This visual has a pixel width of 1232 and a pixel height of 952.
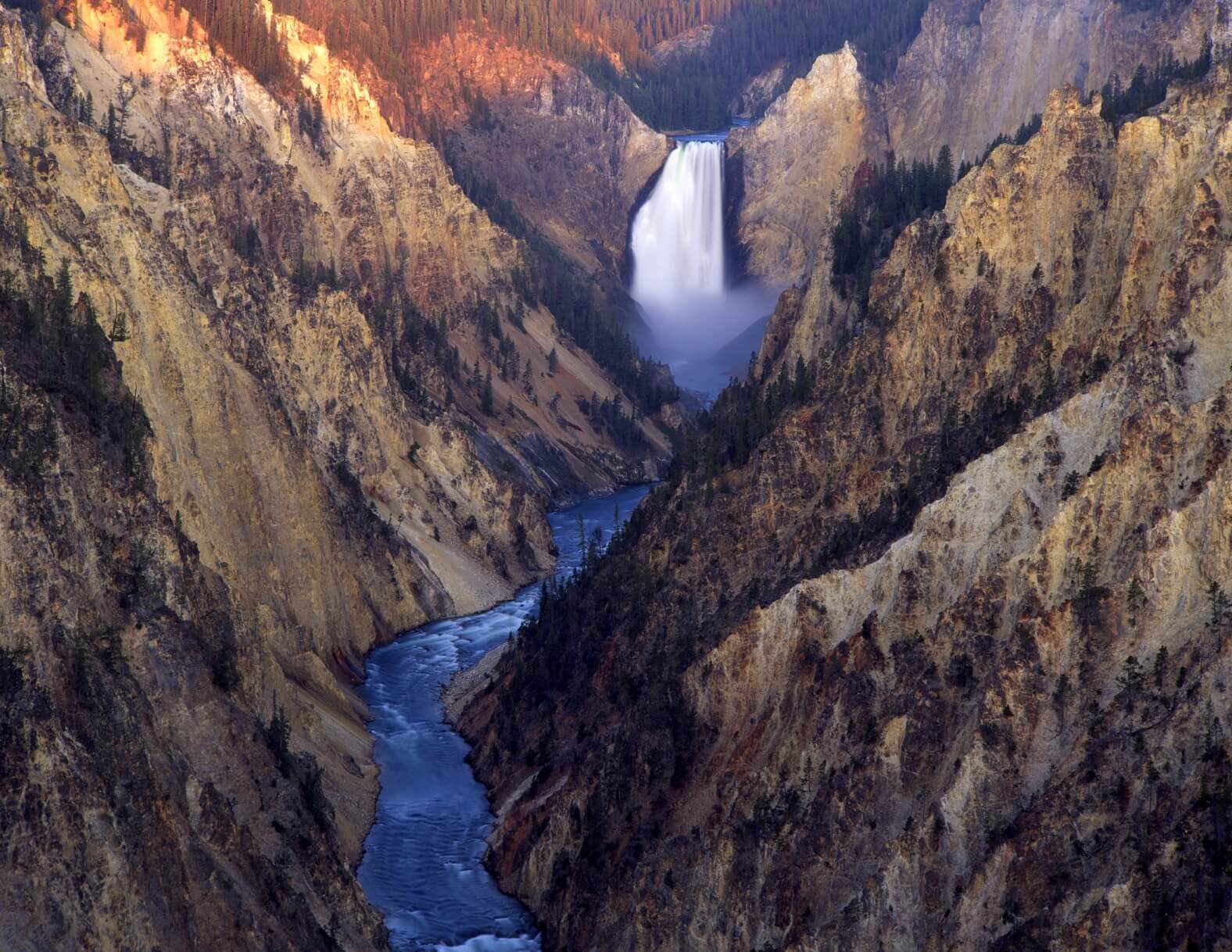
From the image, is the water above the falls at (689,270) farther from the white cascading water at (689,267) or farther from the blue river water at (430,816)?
the blue river water at (430,816)

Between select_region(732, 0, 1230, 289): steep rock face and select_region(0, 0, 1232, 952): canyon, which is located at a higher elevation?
select_region(732, 0, 1230, 289): steep rock face

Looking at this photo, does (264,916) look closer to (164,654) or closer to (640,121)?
(164,654)

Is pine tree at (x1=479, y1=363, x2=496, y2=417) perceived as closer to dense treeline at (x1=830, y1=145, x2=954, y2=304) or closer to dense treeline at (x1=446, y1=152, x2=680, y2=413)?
dense treeline at (x1=446, y1=152, x2=680, y2=413)

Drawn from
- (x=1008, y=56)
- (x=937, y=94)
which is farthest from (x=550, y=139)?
(x=1008, y=56)

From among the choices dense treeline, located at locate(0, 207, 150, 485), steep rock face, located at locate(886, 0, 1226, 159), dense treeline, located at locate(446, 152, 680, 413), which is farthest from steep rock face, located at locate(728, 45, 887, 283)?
dense treeline, located at locate(0, 207, 150, 485)

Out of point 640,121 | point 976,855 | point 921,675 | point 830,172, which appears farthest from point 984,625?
point 640,121

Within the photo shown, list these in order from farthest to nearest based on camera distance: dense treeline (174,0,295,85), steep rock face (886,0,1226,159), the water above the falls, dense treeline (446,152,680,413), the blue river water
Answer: the water above the falls < dense treeline (446,152,680,413) < dense treeline (174,0,295,85) < steep rock face (886,0,1226,159) < the blue river water

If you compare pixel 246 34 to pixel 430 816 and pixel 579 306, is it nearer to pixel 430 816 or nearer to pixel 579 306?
pixel 579 306
